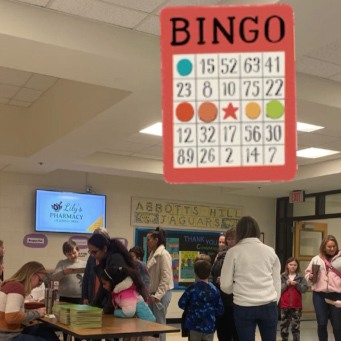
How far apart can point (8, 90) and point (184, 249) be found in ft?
16.4

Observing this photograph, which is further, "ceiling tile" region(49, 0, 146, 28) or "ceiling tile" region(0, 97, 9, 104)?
"ceiling tile" region(0, 97, 9, 104)

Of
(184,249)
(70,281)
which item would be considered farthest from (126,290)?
(184,249)

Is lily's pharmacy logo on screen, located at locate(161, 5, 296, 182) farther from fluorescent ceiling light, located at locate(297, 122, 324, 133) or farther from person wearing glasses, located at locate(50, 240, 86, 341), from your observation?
fluorescent ceiling light, located at locate(297, 122, 324, 133)

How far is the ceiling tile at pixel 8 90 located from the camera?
20.3 ft

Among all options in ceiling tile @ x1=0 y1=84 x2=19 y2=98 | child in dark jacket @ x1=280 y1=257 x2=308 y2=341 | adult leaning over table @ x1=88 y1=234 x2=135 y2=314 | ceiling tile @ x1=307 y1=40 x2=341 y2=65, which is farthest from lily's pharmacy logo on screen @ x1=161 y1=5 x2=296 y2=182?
child in dark jacket @ x1=280 y1=257 x2=308 y2=341

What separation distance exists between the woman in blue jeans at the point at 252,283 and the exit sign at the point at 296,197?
6.43 m

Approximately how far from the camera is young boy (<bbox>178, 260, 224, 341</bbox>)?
15.8 ft

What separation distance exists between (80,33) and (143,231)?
6.27m

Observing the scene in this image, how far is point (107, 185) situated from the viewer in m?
9.52

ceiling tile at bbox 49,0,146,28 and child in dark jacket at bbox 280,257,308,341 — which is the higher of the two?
ceiling tile at bbox 49,0,146,28

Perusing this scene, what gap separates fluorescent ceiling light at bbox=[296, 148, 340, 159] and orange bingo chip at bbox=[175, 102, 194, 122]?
267 inches

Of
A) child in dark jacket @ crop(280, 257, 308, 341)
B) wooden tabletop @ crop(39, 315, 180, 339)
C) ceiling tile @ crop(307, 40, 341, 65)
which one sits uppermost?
ceiling tile @ crop(307, 40, 341, 65)

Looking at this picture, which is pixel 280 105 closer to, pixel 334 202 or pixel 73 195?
pixel 73 195

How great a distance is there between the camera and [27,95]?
6559mm
